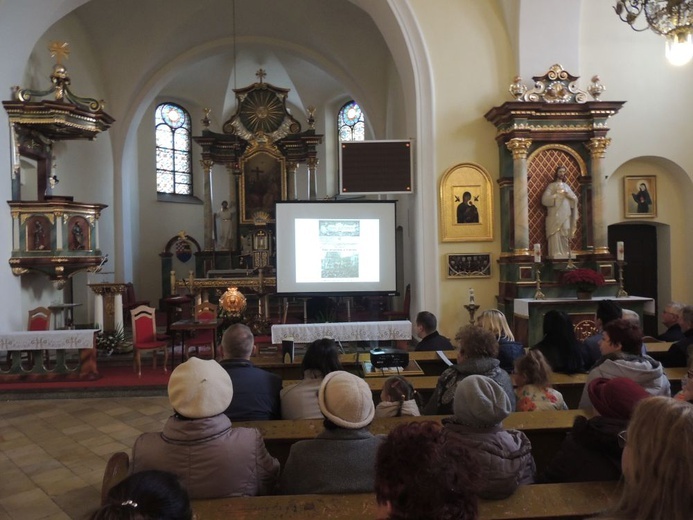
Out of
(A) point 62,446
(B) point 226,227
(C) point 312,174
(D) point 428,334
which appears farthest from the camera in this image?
(C) point 312,174

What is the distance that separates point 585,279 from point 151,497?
6720 mm

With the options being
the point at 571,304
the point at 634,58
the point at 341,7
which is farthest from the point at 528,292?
the point at 341,7

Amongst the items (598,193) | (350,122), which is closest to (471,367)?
(598,193)

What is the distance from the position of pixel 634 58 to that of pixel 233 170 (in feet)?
32.3

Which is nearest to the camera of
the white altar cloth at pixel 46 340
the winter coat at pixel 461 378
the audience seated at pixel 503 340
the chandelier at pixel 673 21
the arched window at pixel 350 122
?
the winter coat at pixel 461 378

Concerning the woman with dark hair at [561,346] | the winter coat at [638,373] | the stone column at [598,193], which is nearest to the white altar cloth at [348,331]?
the woman with dark hair at [561,346]

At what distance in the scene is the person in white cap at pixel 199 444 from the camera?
7.05 ft

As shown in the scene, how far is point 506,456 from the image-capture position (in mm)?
2031

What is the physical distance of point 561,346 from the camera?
402 cm

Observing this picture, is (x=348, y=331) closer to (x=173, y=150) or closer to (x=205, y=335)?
(x=205, y=335)

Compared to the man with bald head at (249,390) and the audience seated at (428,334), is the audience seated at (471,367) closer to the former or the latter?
the man with bald head at (249,390)

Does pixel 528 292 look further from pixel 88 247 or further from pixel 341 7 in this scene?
pixel 341 7

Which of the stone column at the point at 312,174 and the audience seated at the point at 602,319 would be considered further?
the stone column at the point at 312,174

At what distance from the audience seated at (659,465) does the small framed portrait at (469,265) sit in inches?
257
